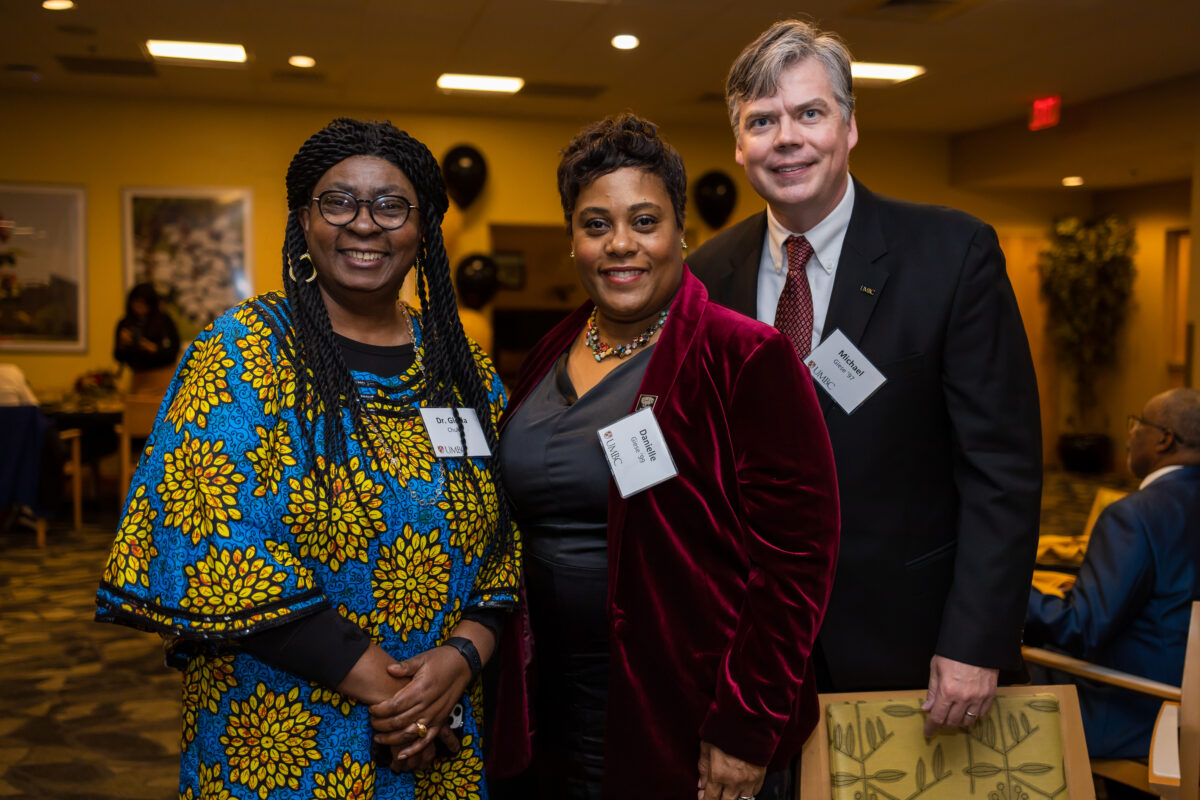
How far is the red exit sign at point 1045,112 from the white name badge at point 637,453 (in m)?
8.48

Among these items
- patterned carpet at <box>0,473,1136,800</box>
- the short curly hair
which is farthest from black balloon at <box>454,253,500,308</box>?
the short curly hair

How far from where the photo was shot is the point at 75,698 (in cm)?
399

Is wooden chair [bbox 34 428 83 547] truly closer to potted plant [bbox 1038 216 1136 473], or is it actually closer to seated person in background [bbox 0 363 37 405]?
seated person in background [bbox 0 363 37 405]

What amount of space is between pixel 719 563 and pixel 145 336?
7.52m

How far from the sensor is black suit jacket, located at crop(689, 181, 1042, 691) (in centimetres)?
162

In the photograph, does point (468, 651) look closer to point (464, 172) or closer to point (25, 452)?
point (25, 452)

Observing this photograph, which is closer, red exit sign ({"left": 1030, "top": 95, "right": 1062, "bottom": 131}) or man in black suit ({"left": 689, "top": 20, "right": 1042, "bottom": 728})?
man in black suit ({"left": 689, "top": 20, "right": 1042, "bottom": 728})

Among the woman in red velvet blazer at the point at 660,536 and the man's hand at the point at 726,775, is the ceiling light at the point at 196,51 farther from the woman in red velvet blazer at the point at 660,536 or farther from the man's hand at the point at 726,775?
the man's hand at the point at 726,775

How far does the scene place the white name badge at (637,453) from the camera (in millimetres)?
1492

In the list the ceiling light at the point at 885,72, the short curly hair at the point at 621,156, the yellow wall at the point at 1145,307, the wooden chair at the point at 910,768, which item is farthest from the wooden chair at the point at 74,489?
the yellow wall at the point at 1145,307

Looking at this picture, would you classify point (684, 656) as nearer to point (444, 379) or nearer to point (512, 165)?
point (444, 379)

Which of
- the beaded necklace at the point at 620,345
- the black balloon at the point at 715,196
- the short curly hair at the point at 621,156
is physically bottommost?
the beaded necklace at the point at 620,345

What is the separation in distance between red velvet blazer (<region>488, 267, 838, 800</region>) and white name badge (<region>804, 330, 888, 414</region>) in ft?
0.78

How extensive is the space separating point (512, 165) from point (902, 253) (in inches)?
330
